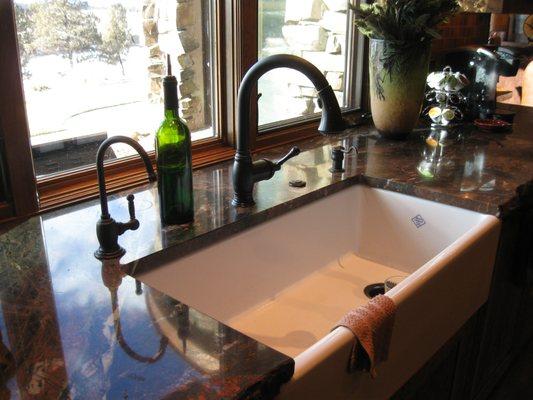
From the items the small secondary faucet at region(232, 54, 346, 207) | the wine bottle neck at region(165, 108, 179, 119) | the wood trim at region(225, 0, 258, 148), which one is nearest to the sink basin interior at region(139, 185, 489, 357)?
the small secondary faucet at region(232, 54, 346, 207)

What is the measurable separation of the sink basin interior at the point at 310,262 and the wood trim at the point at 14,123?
1.23 ft

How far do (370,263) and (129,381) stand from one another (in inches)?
41.1

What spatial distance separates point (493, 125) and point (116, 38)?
4.86ft

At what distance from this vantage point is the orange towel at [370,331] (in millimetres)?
866

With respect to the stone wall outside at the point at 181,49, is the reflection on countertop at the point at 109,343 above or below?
below

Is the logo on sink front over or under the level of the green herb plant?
under

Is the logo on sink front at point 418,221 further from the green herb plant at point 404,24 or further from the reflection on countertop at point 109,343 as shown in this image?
the reflection on countertop at point 109,343

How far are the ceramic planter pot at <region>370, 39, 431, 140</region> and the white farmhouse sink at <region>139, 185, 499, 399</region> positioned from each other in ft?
1.53

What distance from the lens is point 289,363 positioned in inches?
28.9

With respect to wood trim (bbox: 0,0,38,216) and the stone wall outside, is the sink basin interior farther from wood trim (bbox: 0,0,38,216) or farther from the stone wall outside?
the stone wall outside

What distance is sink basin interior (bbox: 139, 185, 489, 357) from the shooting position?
4.00 ft

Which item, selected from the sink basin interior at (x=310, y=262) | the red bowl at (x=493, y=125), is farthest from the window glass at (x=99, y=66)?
the red bowl at (x=493, y=125)

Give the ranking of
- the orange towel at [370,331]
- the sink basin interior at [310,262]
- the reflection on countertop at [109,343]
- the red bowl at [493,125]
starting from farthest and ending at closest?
the red bowl at [493,125], the sink basin interior at [310,262], the orange towel at [370,331], the reflection on countertop at [109,343]

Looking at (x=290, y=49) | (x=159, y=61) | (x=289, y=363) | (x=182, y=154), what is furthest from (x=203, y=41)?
(x=289, y=363)
